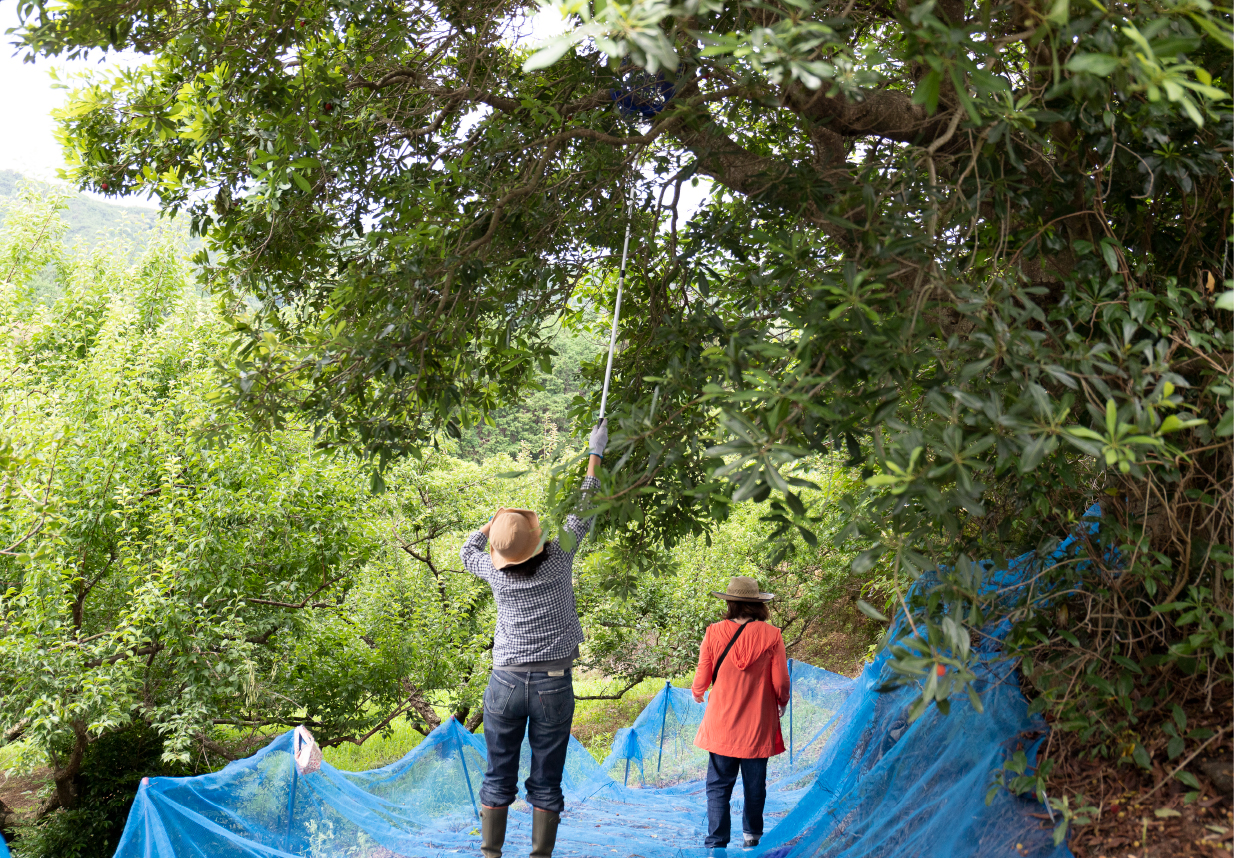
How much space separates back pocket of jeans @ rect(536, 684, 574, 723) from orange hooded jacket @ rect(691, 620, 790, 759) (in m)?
0.93

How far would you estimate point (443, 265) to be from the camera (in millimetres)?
2834

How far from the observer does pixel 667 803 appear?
16.0 ft

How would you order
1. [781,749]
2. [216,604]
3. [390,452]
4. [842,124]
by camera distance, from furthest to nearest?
[216,604] → [781,749] → [390,452] → [842,124]

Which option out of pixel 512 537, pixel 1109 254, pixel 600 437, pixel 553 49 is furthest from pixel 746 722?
pixel 553 49

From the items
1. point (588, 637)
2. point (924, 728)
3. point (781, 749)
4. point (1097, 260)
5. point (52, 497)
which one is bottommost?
point (588, 637)

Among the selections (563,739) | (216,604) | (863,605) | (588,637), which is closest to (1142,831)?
(863,605)

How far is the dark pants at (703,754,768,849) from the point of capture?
3818mm

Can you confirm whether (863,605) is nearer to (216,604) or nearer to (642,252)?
(642,252)

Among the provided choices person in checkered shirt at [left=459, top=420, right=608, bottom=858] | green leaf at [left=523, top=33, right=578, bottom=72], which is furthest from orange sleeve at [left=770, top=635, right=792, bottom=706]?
green leaf at [left=523, top=33, right=578, bottom=72]

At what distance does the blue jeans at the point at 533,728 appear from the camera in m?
3.10

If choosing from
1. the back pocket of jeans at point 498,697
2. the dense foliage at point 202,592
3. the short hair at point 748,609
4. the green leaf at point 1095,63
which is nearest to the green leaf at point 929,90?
the green leaf at point 1095,63

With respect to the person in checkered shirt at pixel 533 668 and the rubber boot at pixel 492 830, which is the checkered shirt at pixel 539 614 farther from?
the rubber boot at pixel 492 830

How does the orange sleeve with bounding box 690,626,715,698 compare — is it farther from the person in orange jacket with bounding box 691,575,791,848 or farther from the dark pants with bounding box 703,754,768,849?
the dark pants with bounding box 703,754,768,849

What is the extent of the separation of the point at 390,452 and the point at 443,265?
689mm
